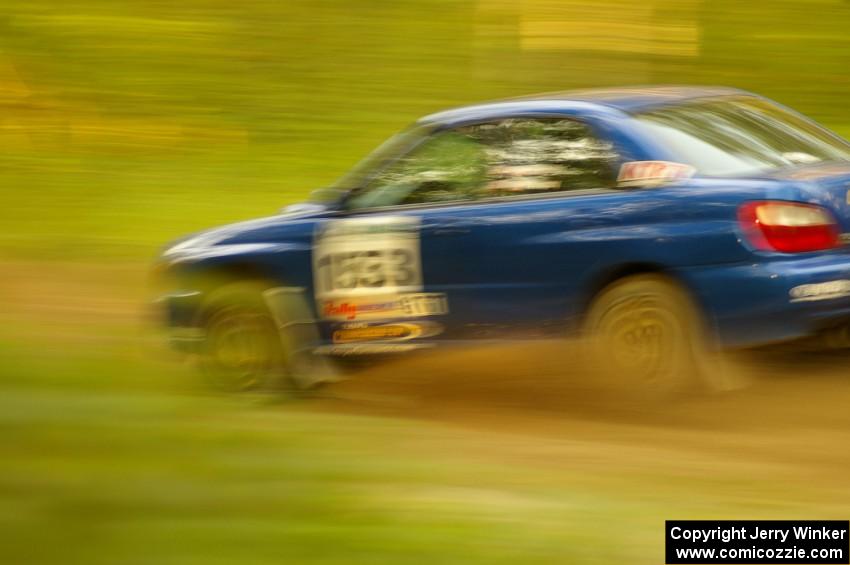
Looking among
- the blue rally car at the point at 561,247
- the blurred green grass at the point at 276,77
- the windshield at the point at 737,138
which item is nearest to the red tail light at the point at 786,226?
the blue rally car at the point at 561,247

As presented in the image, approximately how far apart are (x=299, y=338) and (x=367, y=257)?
0.65 meters

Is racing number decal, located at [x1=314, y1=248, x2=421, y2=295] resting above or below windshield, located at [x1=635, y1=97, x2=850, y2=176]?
below

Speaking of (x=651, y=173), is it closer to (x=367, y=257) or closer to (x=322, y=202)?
(x=367, y=257)

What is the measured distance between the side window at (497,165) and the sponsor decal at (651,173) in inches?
3.1

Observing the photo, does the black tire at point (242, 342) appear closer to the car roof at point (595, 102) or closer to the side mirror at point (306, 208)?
the side mirror at point (306, 208)

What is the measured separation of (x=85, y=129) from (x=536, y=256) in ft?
37.7

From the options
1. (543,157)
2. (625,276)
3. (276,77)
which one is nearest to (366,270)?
(543,157)

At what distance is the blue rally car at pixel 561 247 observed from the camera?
658 cm

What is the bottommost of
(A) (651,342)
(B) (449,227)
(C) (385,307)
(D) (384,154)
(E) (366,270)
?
(A) (651,342)

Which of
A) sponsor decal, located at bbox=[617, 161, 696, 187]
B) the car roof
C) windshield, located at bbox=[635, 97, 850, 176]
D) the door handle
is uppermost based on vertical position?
the car roof

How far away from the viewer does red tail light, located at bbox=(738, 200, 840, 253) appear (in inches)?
256

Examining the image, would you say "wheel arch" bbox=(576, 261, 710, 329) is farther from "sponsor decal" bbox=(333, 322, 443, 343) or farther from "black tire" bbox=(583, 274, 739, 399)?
"sponsor decal" bbox=(333, 322, 443, 343)

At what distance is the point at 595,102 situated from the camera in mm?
7316

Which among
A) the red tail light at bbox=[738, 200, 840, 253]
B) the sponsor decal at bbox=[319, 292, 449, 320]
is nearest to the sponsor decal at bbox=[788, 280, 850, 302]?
the red tail light at bbox=[738, 200, 840, 253]
